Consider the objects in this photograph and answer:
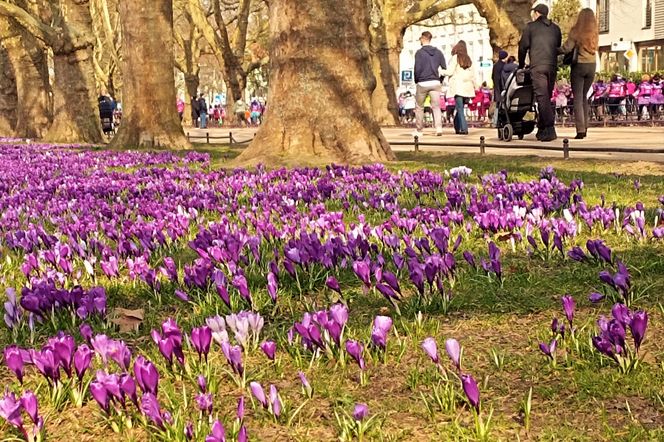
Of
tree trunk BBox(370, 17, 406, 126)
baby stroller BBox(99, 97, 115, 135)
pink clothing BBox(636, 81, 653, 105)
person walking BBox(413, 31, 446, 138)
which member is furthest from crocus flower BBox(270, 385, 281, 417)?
baby stroller BBox(99, 97, 115, 135)

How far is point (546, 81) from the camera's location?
15.2m

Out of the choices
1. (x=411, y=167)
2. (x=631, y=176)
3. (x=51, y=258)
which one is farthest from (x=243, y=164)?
(x=51, y=258)

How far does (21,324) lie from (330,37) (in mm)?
8755

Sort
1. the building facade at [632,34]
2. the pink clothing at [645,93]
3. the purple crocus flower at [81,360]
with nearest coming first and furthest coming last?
the purple crocus flower at [81,360]
the pink clothing at [645,93]
the building facade at [632,34]

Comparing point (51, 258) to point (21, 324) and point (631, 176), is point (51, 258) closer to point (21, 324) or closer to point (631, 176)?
point (21, 324)

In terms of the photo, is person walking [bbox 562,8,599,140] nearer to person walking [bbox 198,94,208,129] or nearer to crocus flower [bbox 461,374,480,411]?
crocus flower [bbox 461,374,480,411]

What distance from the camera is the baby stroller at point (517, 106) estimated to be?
1657cm

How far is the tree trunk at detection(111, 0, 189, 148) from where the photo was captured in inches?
727

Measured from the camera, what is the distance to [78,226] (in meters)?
5.43

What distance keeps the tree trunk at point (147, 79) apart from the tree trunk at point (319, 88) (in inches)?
294

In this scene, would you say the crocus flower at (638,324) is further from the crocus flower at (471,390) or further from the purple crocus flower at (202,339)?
the purple crocus flower at (202,339)

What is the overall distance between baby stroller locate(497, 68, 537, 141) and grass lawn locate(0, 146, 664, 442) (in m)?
11.8

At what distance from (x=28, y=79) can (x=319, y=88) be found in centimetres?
2169

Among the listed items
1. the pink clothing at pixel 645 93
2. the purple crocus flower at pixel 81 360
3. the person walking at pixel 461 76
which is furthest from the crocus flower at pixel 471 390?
the pink clothing at pixel 645 93
